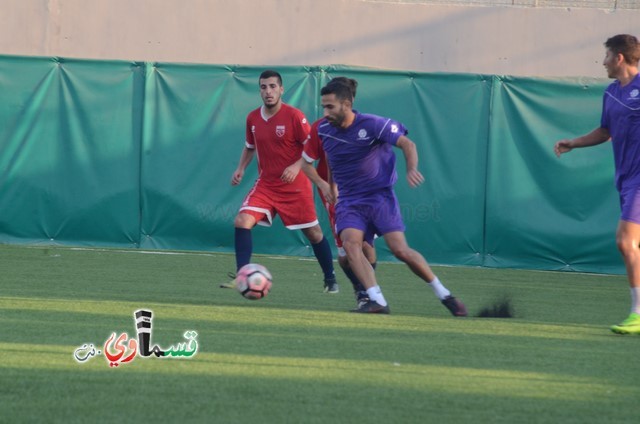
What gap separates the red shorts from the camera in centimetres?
1130

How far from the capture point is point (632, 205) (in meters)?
8.42

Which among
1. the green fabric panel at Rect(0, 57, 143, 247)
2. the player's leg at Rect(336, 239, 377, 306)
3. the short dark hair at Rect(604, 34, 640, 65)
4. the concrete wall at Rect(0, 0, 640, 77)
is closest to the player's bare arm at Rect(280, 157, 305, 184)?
the player's leg at Rect(336, 239, 377, 306)

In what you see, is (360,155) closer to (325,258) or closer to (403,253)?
(403,253)

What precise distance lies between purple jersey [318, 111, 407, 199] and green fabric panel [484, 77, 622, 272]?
696 cm

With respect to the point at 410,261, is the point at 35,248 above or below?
below

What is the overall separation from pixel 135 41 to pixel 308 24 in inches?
110

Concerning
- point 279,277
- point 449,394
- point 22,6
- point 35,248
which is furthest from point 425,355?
point 22,6

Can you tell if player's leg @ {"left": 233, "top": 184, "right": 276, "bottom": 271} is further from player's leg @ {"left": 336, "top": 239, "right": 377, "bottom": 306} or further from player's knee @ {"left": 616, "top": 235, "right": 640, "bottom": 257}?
player's knee @ {"left": 616, "top": 235, "right": 640, "bottom": 257}

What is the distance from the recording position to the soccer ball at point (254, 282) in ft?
30.3

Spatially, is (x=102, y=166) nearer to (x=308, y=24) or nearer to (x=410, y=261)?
(x=308, y=24)

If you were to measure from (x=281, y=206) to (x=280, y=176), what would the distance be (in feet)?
0.92

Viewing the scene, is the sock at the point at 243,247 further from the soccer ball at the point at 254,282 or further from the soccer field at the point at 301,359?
the soccer ball at the point at 254,282

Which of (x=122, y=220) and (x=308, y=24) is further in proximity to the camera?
(x=308, y=24)

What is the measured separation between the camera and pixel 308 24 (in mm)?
19453
